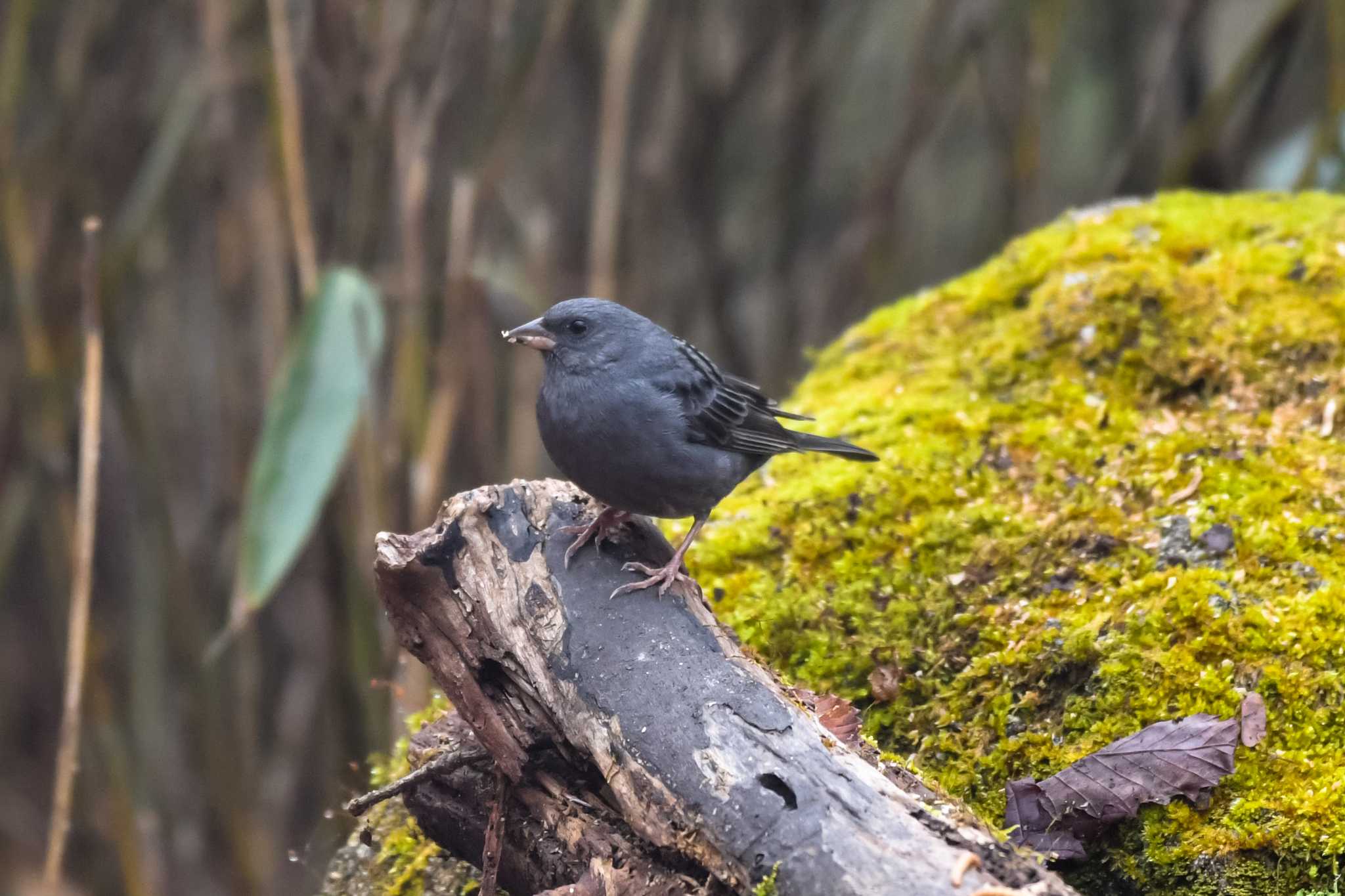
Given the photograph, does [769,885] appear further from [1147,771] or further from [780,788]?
[1147,771]

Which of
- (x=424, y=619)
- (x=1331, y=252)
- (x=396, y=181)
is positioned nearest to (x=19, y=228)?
(x=396, y=181)

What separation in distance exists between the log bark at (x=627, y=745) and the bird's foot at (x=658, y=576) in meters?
0.03

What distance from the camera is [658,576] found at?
2775mm

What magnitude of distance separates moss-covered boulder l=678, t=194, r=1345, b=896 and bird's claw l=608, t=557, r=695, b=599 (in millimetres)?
564

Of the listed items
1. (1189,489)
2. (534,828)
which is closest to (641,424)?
(534,828)

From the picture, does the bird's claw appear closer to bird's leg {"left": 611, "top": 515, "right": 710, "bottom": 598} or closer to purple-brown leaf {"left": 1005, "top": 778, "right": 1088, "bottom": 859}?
bird's leg {"left": 611, "top": 515, "right": 710, "bottom": 598}

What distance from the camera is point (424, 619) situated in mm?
2621

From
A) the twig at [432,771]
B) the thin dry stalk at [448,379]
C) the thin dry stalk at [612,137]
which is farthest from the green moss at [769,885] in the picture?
the thin dry stalk at [612,137]

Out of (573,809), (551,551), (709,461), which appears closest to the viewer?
(573,809)

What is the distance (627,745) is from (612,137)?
3492 millimetres

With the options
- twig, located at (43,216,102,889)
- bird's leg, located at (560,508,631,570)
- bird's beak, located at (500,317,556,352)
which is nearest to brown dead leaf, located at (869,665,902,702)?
bird's leg, located at (560,508,631,570)

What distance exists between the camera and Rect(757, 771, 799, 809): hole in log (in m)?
2.14

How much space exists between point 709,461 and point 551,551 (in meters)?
0.58

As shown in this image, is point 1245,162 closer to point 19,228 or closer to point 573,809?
point 573,809
